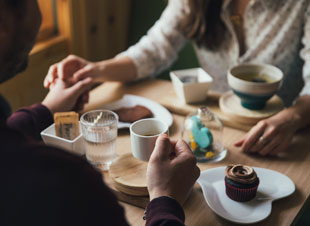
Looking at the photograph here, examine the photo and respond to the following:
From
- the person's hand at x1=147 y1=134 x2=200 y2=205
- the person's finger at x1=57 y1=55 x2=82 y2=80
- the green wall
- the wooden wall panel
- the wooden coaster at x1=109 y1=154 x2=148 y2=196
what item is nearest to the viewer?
the person's hand at x1=147 y1=134 x2=200 y2=205

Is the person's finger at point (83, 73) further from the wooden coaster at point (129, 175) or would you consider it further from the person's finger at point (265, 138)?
the person's finger at point (265, 138)

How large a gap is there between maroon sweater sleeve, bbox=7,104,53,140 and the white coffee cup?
303 mm

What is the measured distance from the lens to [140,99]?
145 cm

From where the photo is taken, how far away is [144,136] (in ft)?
3.36

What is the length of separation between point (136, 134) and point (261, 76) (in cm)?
57

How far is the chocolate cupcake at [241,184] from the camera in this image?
0.97 m

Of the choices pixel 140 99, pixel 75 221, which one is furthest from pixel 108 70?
pixel 75 221

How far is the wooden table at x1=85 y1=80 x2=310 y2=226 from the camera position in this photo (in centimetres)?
95

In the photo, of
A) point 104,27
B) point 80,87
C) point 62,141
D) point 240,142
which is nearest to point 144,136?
point 62,141

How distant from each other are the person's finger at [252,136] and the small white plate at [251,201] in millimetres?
104

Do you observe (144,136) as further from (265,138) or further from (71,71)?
(71,71)

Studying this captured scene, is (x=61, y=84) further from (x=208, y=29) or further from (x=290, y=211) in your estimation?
(x=290, y=211)

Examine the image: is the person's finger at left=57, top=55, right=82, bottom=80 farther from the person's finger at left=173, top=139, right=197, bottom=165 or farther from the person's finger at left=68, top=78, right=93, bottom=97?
the person's finger at left=173, top=139, right=197, bottom=165

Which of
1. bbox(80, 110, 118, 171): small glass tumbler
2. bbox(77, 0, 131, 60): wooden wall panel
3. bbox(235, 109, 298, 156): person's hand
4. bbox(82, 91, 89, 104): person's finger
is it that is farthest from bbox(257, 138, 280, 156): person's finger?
bbox(77, 0, 131, 60): wooden wall panel
